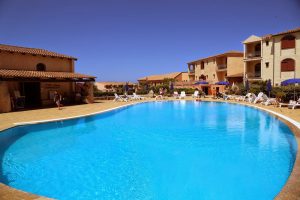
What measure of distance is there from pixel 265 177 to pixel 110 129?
7.98 m

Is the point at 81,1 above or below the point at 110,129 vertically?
above

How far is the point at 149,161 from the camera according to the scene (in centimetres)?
688

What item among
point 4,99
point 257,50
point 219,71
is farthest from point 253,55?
point 4,99

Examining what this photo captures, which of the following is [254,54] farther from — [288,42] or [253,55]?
[288,42]

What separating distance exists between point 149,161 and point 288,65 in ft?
87.8

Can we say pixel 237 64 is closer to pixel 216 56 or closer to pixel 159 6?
pixel 216 56

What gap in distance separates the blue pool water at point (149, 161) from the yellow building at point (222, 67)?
88.0 ft

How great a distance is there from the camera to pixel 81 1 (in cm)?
1469

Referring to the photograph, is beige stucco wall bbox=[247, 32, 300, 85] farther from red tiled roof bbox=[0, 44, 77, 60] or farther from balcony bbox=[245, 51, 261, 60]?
red tiled roof bbox=[0, 44, 77, 60]

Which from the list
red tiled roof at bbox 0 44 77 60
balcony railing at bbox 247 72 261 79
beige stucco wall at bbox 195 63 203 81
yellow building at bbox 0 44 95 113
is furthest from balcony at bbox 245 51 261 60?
red tiled roof at bbox 0 44 77 60

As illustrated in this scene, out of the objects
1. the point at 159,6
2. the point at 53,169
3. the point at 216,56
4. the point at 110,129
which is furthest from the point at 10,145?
the point at 216,56

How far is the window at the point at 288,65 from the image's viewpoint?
25828 millimetres

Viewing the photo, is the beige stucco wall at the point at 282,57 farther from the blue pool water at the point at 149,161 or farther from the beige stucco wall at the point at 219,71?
the blue pool water at the point at 149,161

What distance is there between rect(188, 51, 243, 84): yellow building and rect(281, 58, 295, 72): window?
8.07m
